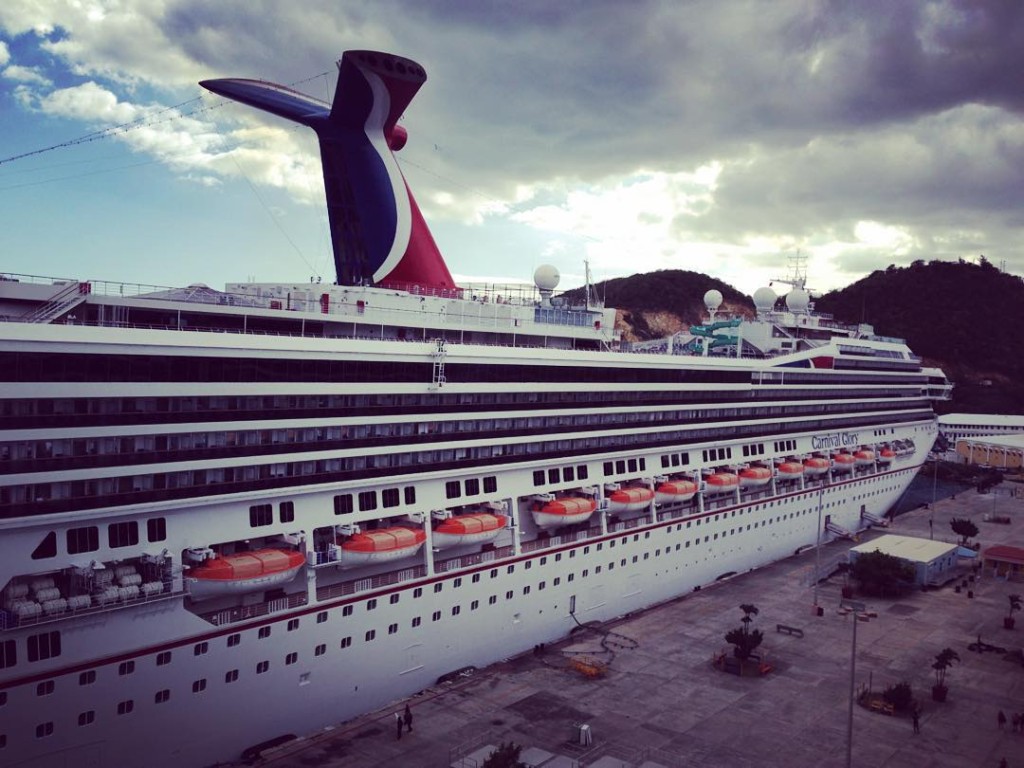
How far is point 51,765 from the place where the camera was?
16.7 meters

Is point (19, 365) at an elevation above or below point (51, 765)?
above

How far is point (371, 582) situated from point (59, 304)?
11.1 metres

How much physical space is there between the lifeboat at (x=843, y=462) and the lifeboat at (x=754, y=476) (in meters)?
10.2

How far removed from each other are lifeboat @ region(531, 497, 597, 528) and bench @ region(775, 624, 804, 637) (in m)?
10.6

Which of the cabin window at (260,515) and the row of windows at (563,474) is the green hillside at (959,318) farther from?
the cabin window at (260,515)

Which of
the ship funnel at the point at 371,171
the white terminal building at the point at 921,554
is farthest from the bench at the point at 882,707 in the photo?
the ship funnel at the point at 371,171

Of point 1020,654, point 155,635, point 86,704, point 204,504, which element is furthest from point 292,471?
point 1020,654

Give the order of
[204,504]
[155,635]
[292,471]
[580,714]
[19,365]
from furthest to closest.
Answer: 1. [580,714]
2. [292,471]
3. [204,504]
4. [155,635]
5. [19,365]

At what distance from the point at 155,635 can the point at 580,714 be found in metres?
12.9

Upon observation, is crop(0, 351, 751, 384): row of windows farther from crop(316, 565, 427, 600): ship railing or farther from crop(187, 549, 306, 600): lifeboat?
crop(316, 565, 427, 600): ship railing

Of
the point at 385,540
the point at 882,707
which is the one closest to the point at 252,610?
the point at 385,540

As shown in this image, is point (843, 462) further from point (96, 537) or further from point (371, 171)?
point (96, 537)

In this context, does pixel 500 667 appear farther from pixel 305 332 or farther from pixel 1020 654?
pixel 1020 654

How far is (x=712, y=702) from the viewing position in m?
25.8
